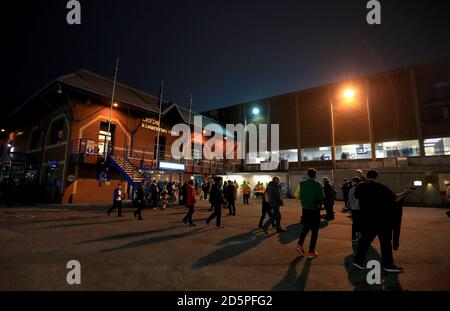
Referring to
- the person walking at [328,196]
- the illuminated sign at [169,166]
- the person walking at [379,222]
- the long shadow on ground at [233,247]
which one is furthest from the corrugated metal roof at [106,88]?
the person walking at [379,222]

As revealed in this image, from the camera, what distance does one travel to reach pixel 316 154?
30.2 m

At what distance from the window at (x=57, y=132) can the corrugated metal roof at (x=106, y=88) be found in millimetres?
4064

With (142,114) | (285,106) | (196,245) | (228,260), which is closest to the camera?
(228,260)

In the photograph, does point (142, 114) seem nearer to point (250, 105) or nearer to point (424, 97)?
point (250, 105)

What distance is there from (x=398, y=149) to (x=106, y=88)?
30.9 metres

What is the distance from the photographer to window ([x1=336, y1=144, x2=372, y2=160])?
26.9m

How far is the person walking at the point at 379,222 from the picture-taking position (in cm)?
416

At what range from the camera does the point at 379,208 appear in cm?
418

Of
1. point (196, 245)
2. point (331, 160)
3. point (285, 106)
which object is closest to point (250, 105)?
point (285, 106)

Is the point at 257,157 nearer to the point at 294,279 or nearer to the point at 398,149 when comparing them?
the point at 398,149

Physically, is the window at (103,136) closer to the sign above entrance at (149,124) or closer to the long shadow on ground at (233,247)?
the sign above entrance at (149,124)
